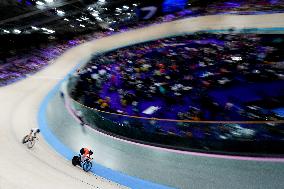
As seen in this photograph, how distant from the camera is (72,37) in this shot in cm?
3047

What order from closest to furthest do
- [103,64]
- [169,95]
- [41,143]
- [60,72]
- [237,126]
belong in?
1. [237,126]
2. [41,143]
3. [169,95]
4. [103,64]
5. [60,72]

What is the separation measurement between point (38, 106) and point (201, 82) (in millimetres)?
7380

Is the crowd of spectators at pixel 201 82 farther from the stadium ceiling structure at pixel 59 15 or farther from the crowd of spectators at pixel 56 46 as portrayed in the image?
the stadium ceiling structure at pixel 59 15

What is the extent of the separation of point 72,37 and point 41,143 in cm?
2217

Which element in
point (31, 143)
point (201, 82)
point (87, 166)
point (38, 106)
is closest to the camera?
point (87, 166)

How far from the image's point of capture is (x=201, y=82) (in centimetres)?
1316

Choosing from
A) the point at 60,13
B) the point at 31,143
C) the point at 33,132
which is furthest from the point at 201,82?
the point at 60,13

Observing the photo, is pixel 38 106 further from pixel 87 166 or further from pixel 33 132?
pixel 87 166

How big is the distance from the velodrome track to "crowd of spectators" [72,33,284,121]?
868 millimetres

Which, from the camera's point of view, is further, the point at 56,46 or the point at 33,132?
the point at 56,46

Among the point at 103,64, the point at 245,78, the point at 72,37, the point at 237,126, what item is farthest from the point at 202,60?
the point at 72,37

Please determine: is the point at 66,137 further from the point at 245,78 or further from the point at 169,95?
the point at 245,78

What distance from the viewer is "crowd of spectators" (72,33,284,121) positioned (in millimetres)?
11266

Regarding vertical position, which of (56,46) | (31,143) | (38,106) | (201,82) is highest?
(31,143)
